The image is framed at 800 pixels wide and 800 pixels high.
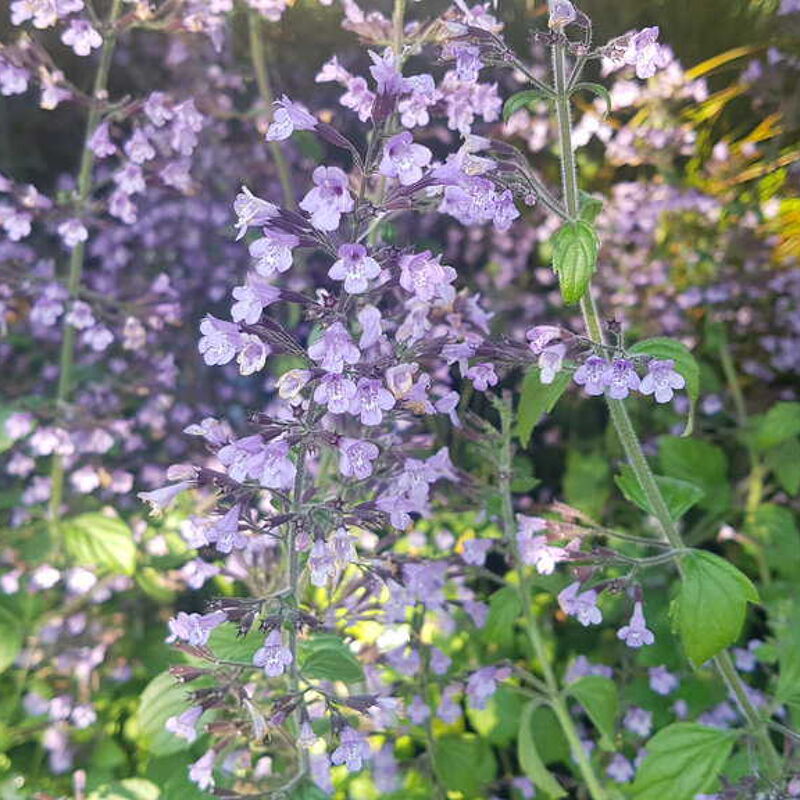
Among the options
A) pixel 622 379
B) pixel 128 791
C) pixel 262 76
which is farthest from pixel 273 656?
pixel 262 76

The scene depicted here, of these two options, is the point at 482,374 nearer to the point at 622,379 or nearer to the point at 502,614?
the point at 622,379

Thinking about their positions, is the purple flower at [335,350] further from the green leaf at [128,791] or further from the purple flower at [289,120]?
the green leaf at [128,791]

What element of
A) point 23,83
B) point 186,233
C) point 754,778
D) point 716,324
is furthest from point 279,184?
point 754,778

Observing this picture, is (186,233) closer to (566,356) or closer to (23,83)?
(23,83)

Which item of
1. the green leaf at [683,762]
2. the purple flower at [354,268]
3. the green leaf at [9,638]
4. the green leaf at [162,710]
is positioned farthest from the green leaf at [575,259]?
the green leaf at [9,638]

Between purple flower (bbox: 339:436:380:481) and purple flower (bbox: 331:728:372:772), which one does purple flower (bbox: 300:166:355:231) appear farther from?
purple flower (bbox: 331:728:372:772)
